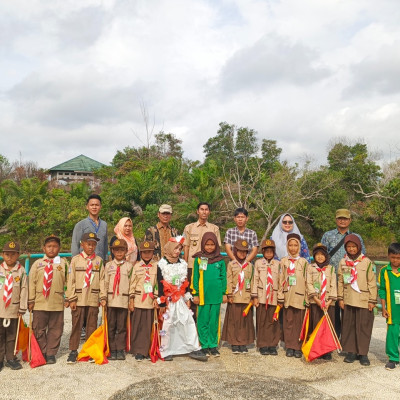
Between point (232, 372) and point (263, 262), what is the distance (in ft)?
4.41

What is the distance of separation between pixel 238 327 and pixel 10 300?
2.53 m

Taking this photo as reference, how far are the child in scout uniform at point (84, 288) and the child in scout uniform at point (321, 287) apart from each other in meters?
2.40

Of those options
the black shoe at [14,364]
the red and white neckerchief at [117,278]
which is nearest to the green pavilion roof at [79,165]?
the red and white neckerchief at [117,278]

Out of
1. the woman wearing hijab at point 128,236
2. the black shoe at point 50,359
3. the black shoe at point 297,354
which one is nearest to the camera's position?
the black shoe at point 50,359

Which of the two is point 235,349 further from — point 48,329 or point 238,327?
point 48,329

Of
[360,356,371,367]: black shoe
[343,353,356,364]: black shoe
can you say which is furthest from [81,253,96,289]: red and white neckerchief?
[360,356,371,367]: black shoe

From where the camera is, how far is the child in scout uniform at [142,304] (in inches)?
178

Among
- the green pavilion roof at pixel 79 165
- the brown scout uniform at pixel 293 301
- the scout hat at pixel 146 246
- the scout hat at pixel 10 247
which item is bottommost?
the brown scout uniform at pixel 293 301

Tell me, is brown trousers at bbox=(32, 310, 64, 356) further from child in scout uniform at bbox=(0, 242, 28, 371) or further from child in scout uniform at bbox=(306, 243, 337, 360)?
child in scout uniform at bbox=(306, 243, 337, 360)

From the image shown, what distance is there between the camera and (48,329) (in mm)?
4398

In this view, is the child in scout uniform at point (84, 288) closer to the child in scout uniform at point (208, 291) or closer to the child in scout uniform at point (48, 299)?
the child in scout uniform at point (48, 299)

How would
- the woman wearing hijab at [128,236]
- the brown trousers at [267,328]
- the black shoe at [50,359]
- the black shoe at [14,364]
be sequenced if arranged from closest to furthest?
1. the black shoe at [14,364]
2. the black shoe at [50,359]
3. the brown trousers at [267,328]
4. the woman wearing hijab at [128,236]

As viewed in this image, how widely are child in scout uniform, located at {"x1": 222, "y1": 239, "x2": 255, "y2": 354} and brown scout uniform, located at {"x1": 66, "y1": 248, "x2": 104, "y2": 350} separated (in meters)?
1.54

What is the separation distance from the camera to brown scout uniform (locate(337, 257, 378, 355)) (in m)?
4.49
